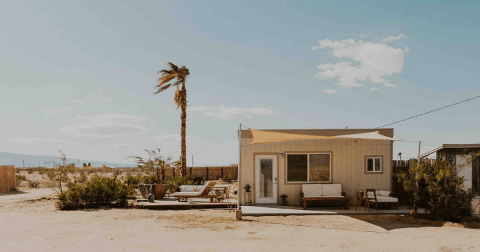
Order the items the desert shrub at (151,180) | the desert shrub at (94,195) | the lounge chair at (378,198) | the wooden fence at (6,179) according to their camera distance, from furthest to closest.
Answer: the wooden fence at (6,179) → the desert shrub at (151,180) → the desert shrub at (94,195) → the lounge chair at (378,198)

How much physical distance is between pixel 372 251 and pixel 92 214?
24.8 ft

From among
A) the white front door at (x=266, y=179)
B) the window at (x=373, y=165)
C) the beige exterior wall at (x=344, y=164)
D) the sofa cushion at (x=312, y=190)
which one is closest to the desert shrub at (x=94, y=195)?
the beige exterior wall at (x=344, y=164)

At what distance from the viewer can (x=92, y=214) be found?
10.5 meters

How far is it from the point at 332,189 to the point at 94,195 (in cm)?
739

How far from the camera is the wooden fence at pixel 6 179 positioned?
1964 centimetres

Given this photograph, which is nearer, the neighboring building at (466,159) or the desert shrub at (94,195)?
the neighboring building at (466,159)

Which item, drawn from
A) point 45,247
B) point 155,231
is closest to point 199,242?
point 155,231

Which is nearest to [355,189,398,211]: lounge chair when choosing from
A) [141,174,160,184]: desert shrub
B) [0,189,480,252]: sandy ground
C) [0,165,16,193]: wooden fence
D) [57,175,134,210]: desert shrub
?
[0,189,480,252]: sandy ground

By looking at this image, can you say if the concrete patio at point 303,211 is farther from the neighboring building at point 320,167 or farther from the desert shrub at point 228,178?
the desert shrub at point 228,178

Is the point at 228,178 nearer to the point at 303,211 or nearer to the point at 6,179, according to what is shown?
the point at 6,179

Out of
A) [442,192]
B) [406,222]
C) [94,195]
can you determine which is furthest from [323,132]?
[94,195]

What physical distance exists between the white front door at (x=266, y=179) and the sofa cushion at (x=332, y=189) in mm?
1476

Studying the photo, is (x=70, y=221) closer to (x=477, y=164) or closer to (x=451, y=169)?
(x=451, y=169)

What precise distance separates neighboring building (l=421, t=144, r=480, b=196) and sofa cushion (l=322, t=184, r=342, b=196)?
9.53 feet
